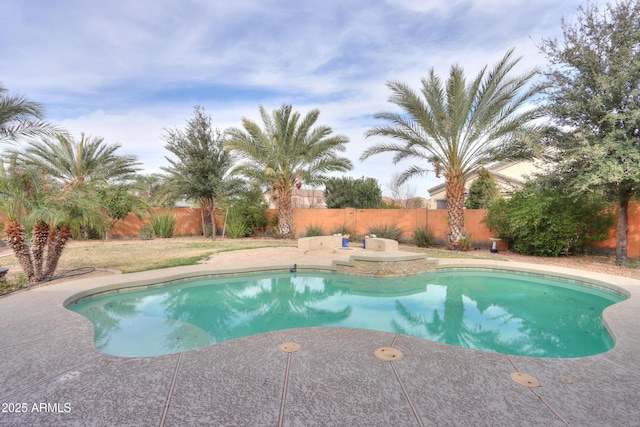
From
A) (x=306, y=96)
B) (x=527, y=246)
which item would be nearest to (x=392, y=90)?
(x=306, y=96)

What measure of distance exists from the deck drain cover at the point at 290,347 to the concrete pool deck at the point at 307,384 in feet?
0.18

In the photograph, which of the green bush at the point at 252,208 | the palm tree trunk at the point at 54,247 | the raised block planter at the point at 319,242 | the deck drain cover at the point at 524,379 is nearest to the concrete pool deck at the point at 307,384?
the deck drain cover at the point at 524,379

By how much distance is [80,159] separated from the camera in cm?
1484

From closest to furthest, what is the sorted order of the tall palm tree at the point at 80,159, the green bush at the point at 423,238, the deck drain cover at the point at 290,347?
the deck drain cover at the point at 290,347, the green bush at the point at 423,238, the tall palm tree at the point at 80,159

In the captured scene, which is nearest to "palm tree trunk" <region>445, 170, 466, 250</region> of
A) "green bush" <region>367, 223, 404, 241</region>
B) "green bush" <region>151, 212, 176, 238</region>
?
"green bush" <region>367, 223, 404, 241</region>

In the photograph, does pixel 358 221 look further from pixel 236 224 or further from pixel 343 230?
pixel 236 224

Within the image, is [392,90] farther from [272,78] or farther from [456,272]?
[456,272]

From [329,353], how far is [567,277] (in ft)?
25.6

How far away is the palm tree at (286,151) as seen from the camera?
1484 cm

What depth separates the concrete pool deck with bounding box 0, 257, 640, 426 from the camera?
2.32m

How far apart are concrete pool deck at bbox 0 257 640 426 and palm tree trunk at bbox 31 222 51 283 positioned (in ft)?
11.5

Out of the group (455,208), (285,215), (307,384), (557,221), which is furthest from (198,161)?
(557,221)

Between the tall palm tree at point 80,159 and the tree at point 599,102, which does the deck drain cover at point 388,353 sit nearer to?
the tree at point 599,102

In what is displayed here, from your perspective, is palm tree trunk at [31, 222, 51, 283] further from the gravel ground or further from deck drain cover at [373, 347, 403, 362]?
the gravel ground
